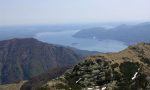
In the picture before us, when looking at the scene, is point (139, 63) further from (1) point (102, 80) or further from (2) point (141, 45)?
(2) point (141, 45)

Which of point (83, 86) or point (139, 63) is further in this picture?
point (139, 63)

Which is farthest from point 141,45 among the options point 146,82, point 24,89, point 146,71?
point 24,89

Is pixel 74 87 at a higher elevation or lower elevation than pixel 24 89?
higher

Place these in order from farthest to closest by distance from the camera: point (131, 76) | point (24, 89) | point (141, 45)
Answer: point (24, 89) < point (141, 45) < point (131, 76)

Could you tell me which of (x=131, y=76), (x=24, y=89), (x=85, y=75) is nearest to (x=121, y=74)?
(x=131, y=76)

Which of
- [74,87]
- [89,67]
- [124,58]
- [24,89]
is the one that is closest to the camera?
[74,87]

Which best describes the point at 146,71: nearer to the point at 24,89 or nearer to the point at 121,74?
the point at 121,74
